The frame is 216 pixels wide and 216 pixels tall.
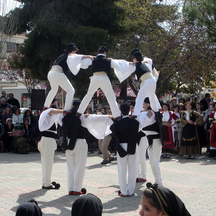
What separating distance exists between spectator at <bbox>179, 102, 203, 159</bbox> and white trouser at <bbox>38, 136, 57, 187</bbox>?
582 cm

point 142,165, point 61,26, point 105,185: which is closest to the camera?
point 105,185

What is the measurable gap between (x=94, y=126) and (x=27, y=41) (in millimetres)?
9741

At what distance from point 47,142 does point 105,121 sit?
1536 millimetres

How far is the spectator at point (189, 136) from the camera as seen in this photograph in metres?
11.4

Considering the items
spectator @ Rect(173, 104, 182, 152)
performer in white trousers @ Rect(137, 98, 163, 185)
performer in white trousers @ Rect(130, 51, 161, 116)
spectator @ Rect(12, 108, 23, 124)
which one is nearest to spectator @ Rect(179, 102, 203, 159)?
spectator @ Rect(173, 104, 182, 152)

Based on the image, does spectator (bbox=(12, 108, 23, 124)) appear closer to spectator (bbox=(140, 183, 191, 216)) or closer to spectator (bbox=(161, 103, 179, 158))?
spectator (bbox=(161, 103, 179, 158))

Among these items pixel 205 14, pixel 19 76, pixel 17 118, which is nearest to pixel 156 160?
pixel 17 118

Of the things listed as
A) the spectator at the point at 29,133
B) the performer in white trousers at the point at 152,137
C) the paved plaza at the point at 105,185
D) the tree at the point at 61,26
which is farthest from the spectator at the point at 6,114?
the performer in white trousers at the point at 152,137

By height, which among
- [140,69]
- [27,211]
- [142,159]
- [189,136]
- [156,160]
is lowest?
[142,159]

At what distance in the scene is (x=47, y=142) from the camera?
23.9ft

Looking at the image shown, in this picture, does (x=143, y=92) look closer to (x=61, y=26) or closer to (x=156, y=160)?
(x=156, y=160)

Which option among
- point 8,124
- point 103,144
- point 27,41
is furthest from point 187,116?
point 27,41

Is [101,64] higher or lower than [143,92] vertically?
higher

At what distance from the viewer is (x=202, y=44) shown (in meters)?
14.4
